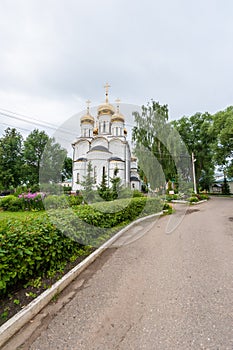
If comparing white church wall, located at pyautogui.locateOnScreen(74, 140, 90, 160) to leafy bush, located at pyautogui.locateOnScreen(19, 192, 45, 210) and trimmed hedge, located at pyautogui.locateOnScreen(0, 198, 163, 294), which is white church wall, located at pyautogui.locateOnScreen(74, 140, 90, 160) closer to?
leafy bush, located at pyautogui.locateOnScreen(19, 192, 45, 210)

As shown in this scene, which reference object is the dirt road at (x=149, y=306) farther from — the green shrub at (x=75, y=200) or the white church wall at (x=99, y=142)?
the white church wall at (x=99, y=142)

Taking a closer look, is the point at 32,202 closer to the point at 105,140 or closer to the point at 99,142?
the point at 99,142

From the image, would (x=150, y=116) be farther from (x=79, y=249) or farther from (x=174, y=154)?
(x=79, y=249)

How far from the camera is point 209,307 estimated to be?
207 centimetres

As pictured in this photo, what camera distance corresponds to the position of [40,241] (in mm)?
2496

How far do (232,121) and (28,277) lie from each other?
21293 millimetres

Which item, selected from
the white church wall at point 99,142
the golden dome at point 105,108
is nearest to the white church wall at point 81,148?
the white church wall at point 99,142

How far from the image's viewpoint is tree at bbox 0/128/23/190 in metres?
23.4

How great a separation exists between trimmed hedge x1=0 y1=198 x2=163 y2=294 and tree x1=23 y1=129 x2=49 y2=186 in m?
23.8

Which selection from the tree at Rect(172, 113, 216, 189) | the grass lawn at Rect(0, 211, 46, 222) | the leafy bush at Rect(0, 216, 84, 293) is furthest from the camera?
the tree at Rect(172, 113, 216, 189)

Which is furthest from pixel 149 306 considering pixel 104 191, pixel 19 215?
pixel 19 215

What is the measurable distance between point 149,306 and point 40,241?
176 cm

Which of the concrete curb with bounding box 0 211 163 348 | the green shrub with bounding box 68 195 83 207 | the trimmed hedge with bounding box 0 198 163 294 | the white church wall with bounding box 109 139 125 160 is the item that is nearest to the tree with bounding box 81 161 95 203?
the green shrub with bounding box 68 195 83 207

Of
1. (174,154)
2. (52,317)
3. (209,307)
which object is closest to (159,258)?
(209,307)
